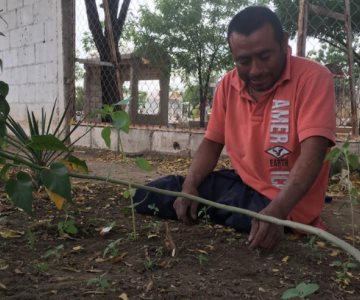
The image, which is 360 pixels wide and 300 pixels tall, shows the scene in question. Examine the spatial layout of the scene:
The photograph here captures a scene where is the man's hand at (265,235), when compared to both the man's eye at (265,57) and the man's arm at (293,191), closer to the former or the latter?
the man's arm at (293,191)

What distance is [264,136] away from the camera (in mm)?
2213

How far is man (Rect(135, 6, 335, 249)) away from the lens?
6.26 ft

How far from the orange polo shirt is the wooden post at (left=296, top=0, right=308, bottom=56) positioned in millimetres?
1728

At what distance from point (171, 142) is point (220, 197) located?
256cm

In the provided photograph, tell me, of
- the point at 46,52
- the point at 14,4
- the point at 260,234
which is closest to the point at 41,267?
the point at 260,234

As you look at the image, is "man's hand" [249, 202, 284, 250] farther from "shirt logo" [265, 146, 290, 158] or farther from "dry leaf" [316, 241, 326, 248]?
"shirt logo" [265, 146, 290, 158]

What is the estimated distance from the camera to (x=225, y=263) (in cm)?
167

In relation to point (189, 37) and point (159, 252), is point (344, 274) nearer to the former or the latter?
point (159, 252)

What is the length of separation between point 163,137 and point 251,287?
3634 millimetres

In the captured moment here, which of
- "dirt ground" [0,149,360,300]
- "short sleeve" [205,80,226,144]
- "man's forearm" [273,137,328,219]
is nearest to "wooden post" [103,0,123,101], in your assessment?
"short sleeve" [205,80,226,144]

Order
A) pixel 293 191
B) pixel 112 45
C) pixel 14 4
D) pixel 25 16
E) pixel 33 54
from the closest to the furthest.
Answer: pixel 293 191, pixel 112 45, pixel 33 54, pixel 25 16, pixel 14 4

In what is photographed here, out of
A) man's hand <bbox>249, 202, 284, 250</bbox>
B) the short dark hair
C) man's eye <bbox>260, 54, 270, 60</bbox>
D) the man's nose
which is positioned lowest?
man's hand <bbox>249, 202, 284, 250</bbox>

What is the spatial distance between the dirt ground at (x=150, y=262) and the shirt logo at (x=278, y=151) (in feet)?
1.21

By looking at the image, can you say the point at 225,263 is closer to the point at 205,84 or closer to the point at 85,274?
the point at 85,274
